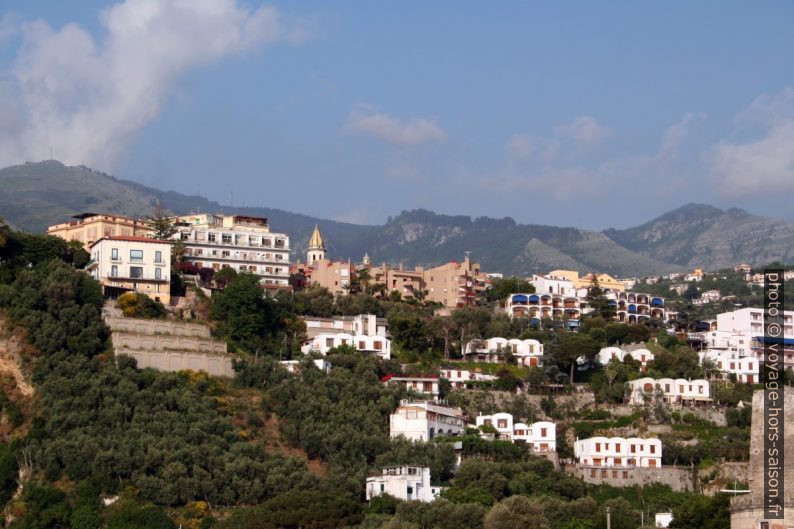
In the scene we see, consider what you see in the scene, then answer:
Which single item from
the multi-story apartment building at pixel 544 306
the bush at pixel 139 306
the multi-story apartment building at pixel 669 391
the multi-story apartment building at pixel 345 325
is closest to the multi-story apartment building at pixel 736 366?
the multi-story apartment building at pixel 669 391

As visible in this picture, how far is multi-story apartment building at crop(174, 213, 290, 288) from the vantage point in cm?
10275

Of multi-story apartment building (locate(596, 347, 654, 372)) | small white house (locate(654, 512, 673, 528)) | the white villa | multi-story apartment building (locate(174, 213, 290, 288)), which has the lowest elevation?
small white house (locate(654, 512, 673, 528))

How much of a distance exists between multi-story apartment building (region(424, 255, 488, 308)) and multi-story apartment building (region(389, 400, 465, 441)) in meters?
32.5

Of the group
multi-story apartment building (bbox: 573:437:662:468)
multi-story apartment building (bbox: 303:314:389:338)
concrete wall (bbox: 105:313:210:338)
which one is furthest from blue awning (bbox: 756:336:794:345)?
concrete wall (bbox: 105:313:210:338)

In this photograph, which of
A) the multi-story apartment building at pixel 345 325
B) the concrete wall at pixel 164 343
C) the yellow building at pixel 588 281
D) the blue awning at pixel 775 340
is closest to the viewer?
the concrete wall at pixel 164 343

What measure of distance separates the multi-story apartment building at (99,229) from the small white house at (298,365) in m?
21.6

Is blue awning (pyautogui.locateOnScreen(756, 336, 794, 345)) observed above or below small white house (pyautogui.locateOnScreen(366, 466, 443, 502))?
above

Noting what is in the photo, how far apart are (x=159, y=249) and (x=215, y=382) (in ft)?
44.0

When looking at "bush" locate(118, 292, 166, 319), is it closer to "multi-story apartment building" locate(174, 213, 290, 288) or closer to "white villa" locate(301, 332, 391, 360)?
"white villa" locate(301, 332, 391, 360)

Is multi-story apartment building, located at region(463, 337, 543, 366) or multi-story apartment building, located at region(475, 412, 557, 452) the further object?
multi-story apartment building, located at region(463, 337, 543, 366)

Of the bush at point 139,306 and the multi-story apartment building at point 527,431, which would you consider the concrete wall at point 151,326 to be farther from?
the multi-story apartment building at point 527,431

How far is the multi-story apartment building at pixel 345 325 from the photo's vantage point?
90.4m

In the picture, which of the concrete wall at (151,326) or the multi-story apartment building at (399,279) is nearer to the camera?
the concrete wall at (151,326)

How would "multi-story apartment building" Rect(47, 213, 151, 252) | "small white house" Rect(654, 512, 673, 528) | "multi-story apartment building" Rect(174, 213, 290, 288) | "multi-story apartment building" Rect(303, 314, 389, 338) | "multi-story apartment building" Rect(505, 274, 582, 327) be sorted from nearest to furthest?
"small white house" Rect(654, 512, 673, 528), "multi-story apartment building" Rect(303, 314, 389, 338), "multi-story apartment building" Rect(47, 213, 151, 252), "multi-story apartment building" Rect(174, 213, 290, 288), "multi-story apartment building" Rect(505, 274, 582, 327)
